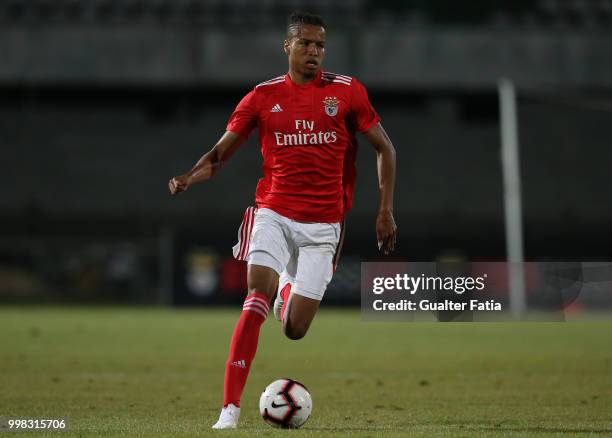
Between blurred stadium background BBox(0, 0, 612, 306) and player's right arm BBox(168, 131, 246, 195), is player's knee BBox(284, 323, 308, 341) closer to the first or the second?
player's right arm BBox(168, 131, 246, 195)

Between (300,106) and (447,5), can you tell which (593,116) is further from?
(300,106)

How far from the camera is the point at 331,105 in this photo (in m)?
6.44

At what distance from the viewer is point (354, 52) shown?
28734mm

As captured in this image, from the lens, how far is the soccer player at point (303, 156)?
639cm

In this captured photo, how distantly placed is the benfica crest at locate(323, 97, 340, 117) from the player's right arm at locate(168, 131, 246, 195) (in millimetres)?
563

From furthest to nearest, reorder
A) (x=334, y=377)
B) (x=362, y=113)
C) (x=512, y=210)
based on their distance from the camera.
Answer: (x=512, y=210) → (x=334, y=377) → (x=362, y=113)

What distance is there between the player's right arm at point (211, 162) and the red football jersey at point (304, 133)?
73 millimetres

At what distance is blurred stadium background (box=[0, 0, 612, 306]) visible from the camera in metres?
28.5

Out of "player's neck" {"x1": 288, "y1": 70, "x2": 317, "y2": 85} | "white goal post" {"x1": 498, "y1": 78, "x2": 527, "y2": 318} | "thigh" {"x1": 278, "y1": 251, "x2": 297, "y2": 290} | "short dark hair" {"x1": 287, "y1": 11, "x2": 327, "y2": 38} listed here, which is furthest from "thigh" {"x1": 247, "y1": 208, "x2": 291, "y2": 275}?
"white goal post" {"x1": 498, "y1": 78, "x2": 527, "y2": 318}

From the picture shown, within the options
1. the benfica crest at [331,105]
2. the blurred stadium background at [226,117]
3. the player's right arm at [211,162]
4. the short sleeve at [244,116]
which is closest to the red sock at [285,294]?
the player's right arm at [211,162]

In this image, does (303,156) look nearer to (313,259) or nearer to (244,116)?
(244,116)

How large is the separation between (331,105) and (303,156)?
1.16 feet

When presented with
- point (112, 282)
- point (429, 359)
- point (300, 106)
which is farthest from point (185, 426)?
point (112, 282)

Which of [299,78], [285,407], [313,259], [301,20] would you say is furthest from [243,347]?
[301,20]
